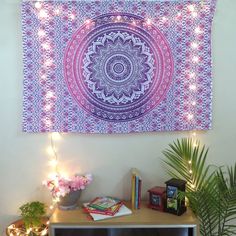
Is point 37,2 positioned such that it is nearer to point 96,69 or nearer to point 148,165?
point 96,69

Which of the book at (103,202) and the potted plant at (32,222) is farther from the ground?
the book at (103,202)

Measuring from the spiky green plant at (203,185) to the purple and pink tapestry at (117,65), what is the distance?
199 mm

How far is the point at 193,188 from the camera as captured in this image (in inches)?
80.4

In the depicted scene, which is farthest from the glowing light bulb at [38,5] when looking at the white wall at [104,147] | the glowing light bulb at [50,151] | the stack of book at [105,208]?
the stack of book at [105,208]

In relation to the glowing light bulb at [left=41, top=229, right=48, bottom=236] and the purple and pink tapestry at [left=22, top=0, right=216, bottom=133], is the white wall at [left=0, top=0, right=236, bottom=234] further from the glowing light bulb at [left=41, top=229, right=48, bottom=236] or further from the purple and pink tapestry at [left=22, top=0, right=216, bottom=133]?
the glowing light bulb at [left=41, top=229, right=48, bottom=236]

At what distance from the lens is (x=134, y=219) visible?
1899 mm

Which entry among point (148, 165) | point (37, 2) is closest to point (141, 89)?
point (148, 165)

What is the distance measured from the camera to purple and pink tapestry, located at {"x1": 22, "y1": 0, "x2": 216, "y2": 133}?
2057mm

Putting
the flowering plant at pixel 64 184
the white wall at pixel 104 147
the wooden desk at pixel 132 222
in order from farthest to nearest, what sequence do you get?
Answer: the white wall at pixel 104 147
the flowering plant at pixel 64 184
the wooden desk at pixel 132 222

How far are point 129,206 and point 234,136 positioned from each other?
0.95m

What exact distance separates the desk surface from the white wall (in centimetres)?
27

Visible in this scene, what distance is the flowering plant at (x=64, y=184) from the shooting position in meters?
2.00

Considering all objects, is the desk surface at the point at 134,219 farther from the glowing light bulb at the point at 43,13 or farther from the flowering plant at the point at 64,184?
the glowing light bulb at the point at 43,13

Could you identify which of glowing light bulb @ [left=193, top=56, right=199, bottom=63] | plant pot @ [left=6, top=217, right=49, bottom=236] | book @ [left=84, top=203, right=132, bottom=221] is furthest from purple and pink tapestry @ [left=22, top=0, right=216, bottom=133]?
plant pot @ [left=6, top=217, right=49, bottom=236]
